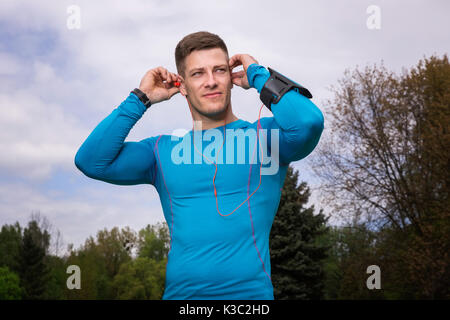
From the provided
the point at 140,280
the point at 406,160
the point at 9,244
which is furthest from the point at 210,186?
the point at 9,244

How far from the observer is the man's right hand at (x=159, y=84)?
2873 mm

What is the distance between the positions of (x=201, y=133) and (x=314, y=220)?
2329 centimetres

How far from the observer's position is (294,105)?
8.12 feet

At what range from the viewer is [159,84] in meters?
2.97

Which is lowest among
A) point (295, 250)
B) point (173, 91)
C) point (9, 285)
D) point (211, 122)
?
point (9, 285)

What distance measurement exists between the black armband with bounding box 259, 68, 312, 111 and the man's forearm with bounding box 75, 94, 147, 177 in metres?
0.78

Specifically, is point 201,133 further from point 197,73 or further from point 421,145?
point 421,145

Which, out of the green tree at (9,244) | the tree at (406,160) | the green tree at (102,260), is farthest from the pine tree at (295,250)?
the green tree at (9,244)

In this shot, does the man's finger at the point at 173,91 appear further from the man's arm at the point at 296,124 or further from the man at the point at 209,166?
the man's arm at the point at 296,124

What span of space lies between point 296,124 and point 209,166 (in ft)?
1.72

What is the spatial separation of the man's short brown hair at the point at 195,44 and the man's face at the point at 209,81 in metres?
0.03

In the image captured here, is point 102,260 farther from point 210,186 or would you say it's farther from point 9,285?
point 210,186
